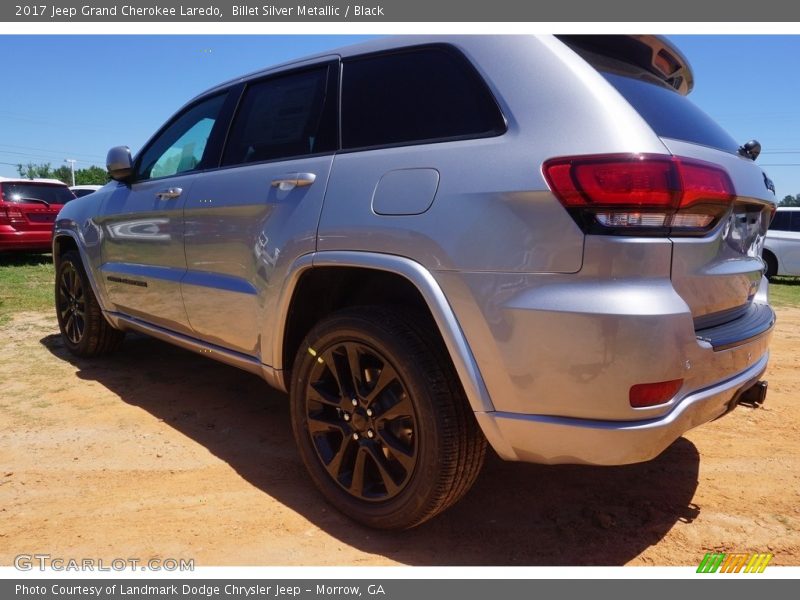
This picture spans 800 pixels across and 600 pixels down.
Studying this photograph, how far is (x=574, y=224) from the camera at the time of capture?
1.65m

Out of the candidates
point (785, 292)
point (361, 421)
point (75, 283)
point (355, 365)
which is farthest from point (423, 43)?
point (785, 292)

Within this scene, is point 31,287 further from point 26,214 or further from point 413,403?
point 413,403

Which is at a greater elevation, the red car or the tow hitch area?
the red car

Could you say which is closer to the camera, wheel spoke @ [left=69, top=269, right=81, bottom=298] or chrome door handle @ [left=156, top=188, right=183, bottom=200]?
chrome door handle @ [left=156, top=188, right=183, bottom=200]

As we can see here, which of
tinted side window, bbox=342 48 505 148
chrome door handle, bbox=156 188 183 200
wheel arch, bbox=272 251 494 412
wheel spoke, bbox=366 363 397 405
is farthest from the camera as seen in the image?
chrome door handle, bbox=156 188 183 200

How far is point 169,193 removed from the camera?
323 centimetres

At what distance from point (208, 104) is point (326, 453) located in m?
2.24

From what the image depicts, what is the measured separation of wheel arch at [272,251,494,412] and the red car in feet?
33.0

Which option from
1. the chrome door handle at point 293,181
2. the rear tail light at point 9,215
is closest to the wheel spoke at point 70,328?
the chrome door handle at point 293,181

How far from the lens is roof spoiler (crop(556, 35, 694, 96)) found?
2.03 meters

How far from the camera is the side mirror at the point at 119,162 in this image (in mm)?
3635

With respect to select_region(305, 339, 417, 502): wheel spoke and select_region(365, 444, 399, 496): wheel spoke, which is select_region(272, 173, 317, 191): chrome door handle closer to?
select_region(305, 339, 417, 502): wheel spoke

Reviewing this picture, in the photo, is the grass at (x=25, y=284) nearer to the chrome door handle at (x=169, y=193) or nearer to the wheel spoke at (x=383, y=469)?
the chrome door handle at (x=169, y=193)

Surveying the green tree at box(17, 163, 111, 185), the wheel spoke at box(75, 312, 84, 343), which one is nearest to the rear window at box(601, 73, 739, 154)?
the wheel spoke at box(75, 312, 84, 343)
